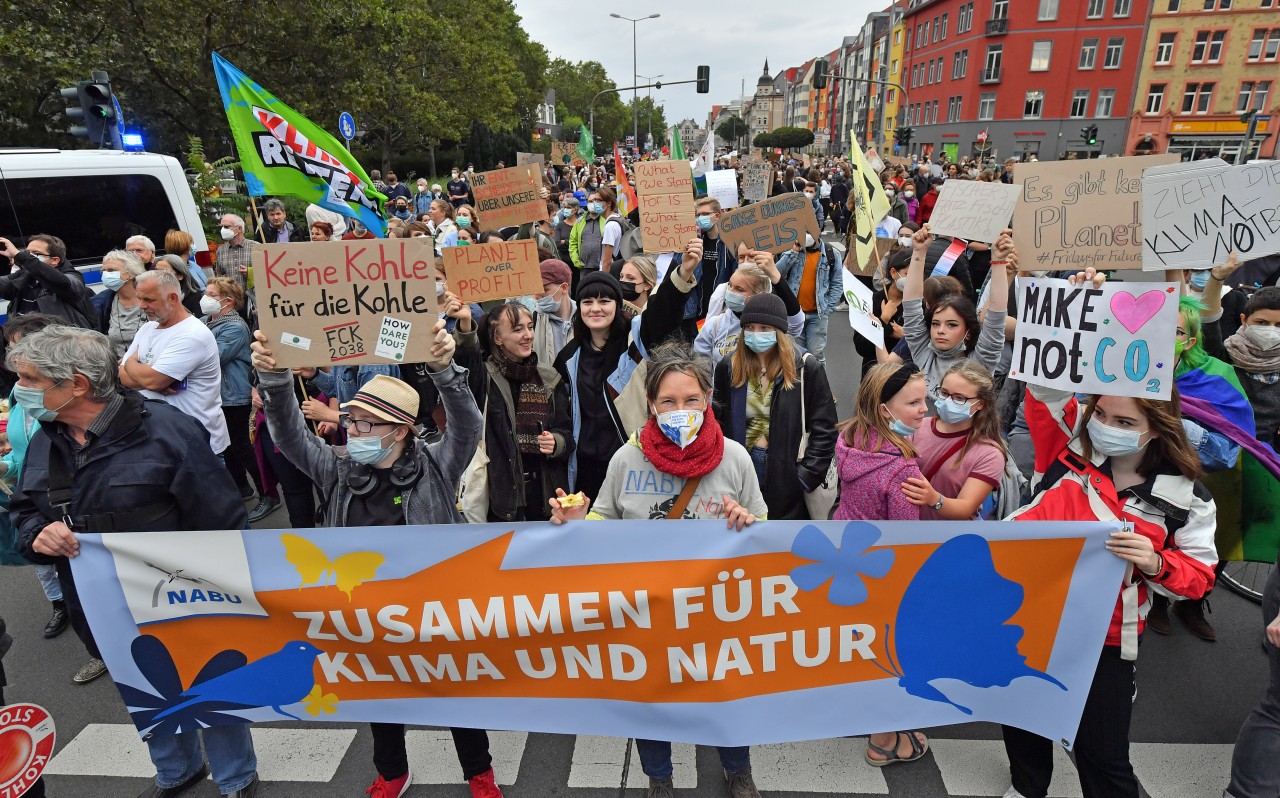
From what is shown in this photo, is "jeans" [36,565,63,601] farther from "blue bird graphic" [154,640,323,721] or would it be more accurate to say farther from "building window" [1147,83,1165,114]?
"building window" [1147,83,1165,114]

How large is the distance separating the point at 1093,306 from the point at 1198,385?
99 centimetres

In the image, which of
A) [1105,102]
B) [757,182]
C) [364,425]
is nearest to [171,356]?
[364,425]

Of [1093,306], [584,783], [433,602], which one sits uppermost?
[1093,306]

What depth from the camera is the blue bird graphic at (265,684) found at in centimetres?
267

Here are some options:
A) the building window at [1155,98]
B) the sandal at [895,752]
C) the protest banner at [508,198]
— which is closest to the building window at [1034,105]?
the building window at [1155,98]

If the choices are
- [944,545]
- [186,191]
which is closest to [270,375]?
[944,545]

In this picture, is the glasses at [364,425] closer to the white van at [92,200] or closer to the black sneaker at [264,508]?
the black sneaker at [264,508]

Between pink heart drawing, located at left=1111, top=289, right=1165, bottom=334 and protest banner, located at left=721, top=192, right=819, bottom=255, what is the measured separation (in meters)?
2.76

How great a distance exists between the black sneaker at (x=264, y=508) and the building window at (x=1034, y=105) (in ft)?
183

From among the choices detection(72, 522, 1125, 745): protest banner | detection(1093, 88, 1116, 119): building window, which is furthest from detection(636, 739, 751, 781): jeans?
detection(1093, 88, 1116, 119): building window

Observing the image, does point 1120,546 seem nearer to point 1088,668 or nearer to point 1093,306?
point 1088,668

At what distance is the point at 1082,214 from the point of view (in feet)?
13.6

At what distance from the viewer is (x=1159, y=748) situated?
124 inches

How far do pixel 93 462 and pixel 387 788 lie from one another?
5.64 ft
